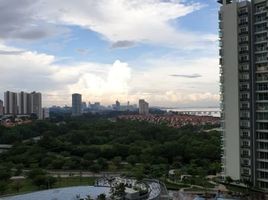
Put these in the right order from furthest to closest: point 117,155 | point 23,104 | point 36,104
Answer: point 36,104 < point 23,104 < point 117,155

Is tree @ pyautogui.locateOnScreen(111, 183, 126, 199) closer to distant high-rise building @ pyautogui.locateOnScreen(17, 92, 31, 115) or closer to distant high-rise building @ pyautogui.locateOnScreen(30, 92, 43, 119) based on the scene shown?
distant high-rise building @ pyautogui.locateOnScreen(17, 92, 31, 115)

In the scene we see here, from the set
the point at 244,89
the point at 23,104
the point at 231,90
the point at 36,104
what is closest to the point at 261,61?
the point at 244,89

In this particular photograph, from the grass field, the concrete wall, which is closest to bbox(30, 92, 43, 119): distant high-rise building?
the grass field

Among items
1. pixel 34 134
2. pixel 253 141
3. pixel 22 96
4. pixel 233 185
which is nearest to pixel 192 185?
pixel 233 185

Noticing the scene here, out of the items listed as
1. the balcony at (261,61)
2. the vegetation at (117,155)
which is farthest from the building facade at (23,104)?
the balcony at (261,61)

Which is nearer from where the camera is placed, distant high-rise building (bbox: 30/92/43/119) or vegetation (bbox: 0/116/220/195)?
vegetation (bbox: 0/116/220/195)

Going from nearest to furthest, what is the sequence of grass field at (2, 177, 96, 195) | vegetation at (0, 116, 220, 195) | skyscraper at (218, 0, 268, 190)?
skyscraper at (218, 0, 268, 190) → grass field at (2, 177, 96, 195) → vegetation at (0, 116, 220, 195)

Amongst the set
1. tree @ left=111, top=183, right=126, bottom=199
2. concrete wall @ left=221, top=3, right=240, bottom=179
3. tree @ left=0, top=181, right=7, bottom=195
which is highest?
concrete wall @ left=221, top=3, right=240, bottom=179

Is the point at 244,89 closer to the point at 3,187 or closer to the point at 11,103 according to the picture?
the point at 3,187

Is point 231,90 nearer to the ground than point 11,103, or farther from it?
nearer to the ground
